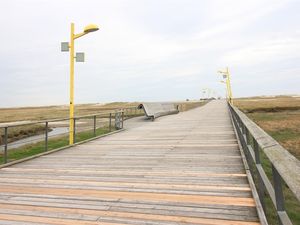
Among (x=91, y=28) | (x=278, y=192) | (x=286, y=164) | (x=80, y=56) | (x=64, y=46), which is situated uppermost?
(x=91, y=28)

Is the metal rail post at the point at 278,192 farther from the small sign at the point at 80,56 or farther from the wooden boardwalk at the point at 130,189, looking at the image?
the small sign at the point at 80,56

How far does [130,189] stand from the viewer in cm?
526

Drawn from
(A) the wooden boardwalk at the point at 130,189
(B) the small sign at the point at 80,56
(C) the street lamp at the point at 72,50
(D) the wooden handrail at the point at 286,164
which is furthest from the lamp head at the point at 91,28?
(D) the wooden handrail at the point at 286,164

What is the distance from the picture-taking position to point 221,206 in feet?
14.1

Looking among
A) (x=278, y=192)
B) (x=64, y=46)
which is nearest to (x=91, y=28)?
(x=64, y=46)

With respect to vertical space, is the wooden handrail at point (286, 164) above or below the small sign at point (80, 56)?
below

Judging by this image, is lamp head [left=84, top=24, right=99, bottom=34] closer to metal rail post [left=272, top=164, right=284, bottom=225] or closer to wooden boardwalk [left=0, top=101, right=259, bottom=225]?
wooden boardwalk [left=0, top=101, right=259, bottom=225]

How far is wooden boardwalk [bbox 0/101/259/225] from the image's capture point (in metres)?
4.06

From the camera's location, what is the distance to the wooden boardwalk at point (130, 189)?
A: 4.06 metres

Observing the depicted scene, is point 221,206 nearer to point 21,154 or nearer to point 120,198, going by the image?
point 120,198

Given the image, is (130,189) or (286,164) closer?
(286,164)

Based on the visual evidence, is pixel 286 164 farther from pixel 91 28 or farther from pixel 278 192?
pixel 91 28

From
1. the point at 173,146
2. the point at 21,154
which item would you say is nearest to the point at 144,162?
the point at 173,146

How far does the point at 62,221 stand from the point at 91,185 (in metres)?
1.62
